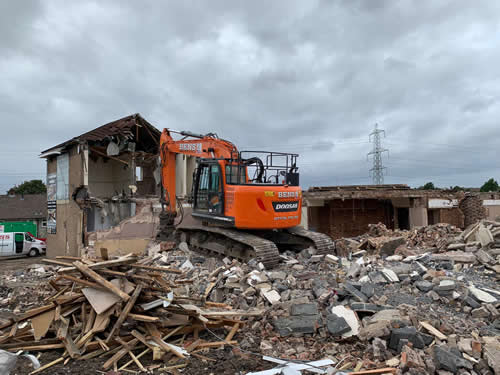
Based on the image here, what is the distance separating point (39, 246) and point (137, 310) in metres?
18.4

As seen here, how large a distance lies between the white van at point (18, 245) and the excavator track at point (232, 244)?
1316cm

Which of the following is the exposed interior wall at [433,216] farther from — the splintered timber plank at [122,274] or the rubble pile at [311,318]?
the splintered timber plank at [122,274]

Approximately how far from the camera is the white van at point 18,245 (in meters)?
19.0

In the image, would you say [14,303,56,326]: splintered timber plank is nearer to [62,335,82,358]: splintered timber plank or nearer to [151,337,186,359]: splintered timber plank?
[62,335,82,358]: splintered timber plank

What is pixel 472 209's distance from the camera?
20359 mm

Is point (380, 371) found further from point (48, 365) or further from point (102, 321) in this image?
point (48, 365)

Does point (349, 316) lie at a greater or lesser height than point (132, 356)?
greater

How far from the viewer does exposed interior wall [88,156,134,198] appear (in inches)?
662

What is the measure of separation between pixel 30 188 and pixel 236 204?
53.7 m

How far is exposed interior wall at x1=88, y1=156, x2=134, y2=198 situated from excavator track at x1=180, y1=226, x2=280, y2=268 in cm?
731

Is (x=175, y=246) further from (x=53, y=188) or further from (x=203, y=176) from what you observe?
(x=53, y=188)

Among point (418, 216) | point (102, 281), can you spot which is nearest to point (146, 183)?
point (418, 216)

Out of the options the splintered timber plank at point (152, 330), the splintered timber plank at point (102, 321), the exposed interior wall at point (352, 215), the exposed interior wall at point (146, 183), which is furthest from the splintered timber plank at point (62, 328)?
the exposed interior wall at point (352, 215)

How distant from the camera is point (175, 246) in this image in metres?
11.4
